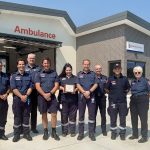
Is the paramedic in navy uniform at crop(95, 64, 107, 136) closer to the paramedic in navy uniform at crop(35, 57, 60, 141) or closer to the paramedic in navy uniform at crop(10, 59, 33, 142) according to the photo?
the paramedic in navy uniform at crop(35, 57, 60, 141)

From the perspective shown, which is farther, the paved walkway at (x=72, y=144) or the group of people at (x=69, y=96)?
the group of people at (x=69, y=96)

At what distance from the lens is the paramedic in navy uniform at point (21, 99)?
6.81 m

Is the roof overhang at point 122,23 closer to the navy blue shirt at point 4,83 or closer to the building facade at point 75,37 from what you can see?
the building facade at point 75,37

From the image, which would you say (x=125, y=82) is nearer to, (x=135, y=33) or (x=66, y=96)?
(x=66, y=96)

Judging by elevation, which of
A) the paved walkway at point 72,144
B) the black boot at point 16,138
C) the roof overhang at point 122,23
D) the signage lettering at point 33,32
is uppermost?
the roof overhang at point 122,23

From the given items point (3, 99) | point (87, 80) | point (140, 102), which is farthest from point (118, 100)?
point (3, 99)

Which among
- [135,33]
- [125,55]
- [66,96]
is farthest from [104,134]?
[135,33]

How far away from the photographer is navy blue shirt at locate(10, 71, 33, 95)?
6.84 m

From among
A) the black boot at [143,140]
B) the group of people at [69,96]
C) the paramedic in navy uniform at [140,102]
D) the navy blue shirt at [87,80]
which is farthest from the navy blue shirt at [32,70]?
the black boot at [143,140]

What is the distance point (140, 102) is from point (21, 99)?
105 inches

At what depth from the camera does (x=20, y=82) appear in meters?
6.88

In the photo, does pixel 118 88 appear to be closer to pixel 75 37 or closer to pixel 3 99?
pixel 3 99

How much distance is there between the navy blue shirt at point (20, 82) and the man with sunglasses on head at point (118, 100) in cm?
191

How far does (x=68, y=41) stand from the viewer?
2141cm
